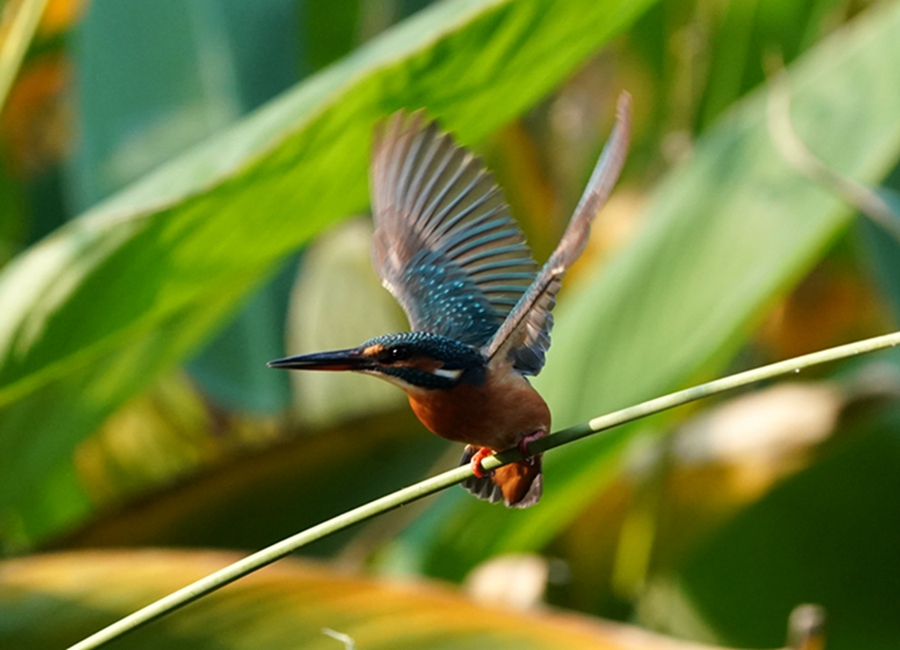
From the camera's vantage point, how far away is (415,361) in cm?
59

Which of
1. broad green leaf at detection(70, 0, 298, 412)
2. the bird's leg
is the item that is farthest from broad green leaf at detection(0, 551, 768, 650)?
broad green leaf at detection(70, 0, 298, 412)

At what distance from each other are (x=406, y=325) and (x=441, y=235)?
2.71ft

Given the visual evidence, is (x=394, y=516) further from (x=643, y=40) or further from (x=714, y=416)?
(x=643, y=40)

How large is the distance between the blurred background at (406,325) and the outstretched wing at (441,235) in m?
0.03

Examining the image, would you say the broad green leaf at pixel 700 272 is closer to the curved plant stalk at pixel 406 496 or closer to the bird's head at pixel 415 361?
the bird's head at pixel 415 361

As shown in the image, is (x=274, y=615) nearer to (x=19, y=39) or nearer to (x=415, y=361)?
(x=415, y=361)

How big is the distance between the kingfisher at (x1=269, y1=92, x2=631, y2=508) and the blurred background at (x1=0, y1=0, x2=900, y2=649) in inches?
1.5

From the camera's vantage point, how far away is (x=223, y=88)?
1595mm

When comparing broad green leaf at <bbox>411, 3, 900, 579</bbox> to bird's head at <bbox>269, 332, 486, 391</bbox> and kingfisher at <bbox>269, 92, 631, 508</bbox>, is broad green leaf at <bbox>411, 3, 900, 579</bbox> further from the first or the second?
bird's head at <bbox>269, 332, 486, 391</bbox>

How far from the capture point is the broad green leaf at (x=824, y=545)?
1212 mm

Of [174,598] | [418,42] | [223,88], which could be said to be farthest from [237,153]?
[223,88]

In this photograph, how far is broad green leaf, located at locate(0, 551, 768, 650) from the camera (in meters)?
0.68

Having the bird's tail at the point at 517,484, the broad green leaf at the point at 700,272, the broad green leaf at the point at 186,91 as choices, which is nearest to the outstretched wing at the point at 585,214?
the bird's tail at the point at 517,484

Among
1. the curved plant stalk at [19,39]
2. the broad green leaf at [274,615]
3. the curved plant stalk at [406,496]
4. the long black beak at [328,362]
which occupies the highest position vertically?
the curved plant stalk at [19,39]
